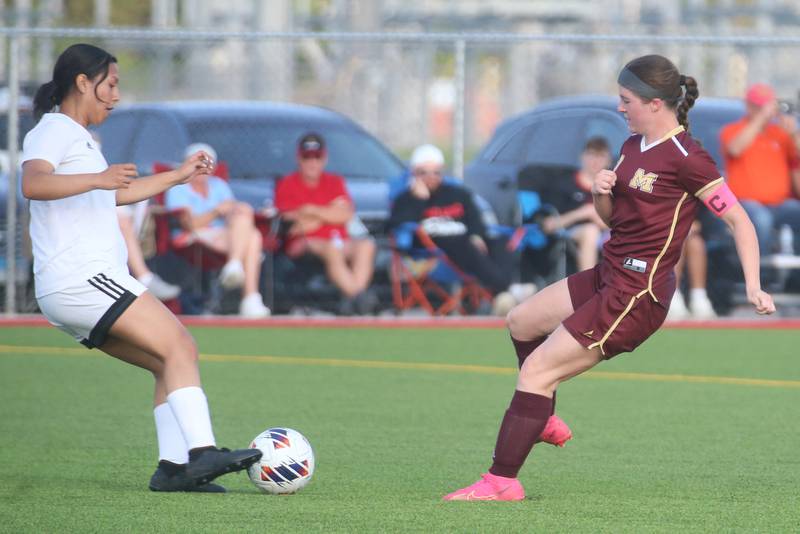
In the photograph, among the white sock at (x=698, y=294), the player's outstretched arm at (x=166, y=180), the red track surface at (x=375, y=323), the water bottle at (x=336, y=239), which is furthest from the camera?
the white sock at (x=698, y=294)

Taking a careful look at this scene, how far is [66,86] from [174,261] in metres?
7.46

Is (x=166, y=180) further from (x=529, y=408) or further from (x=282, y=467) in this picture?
(x=529, y=408)

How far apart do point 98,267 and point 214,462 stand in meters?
0.88

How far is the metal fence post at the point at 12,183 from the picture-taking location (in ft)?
46.9

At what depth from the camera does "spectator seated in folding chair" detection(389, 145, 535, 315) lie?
1392cm

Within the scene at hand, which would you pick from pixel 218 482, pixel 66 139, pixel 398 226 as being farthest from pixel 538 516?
pixel 398 226

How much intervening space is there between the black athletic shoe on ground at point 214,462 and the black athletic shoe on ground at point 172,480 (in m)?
0.06

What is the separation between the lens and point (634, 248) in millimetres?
6352

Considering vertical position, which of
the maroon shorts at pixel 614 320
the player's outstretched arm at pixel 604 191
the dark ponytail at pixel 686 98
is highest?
the dark ponytail at pixel 686 98

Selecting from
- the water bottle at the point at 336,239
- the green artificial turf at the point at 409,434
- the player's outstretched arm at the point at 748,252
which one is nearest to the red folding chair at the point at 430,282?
the water bottle at the point at 336,239

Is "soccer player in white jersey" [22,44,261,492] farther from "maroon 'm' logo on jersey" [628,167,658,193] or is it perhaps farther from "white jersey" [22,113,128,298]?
"maroon 'm' logo on jersey" [628,167,658,193]

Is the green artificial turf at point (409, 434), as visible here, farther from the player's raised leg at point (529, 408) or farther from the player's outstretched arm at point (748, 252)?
the player's outstretched arm at point (748, 252)

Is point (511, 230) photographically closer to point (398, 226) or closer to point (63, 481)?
point (398, 226)

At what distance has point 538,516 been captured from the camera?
5996 mm
